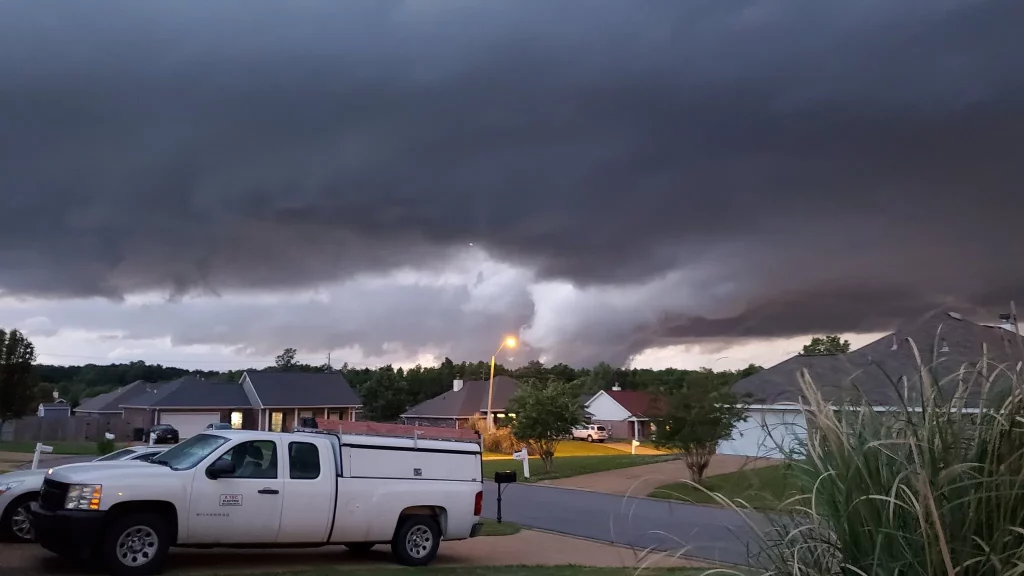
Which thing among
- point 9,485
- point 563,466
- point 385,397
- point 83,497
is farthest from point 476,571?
point 385,397

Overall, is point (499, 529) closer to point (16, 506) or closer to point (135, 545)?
point (135, 545)

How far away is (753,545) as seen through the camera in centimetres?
506

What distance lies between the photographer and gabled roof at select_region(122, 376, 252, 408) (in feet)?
195

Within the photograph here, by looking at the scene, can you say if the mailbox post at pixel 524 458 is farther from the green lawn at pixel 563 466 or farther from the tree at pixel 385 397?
the tree at pixel 385 397

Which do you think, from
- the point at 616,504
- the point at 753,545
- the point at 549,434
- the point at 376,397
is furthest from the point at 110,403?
the point at 753,545

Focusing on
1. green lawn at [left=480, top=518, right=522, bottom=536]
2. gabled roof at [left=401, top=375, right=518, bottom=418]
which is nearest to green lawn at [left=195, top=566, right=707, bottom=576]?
green lawn at [left=480, top=518, right=522, bottom=536]

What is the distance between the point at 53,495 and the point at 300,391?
5317cm

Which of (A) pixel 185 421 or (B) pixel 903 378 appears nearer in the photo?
(B) pixel 903 378

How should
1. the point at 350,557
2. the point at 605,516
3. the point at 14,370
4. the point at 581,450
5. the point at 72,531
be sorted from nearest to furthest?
the point at 72,531, the point at 350,557, the point at 605,516, the point at 14,370, the point at 581,450

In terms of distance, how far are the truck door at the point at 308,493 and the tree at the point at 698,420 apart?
18.3 m

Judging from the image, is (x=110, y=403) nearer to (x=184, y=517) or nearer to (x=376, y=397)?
(x=376, y=397)

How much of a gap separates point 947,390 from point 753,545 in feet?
4.78

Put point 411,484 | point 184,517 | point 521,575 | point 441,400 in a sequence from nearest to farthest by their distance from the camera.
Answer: point 184,517 < point 521,575 < point 411,484 < point 441,400

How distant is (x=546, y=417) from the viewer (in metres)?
35.7
